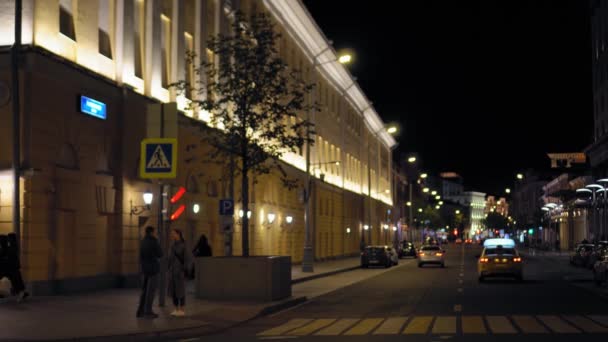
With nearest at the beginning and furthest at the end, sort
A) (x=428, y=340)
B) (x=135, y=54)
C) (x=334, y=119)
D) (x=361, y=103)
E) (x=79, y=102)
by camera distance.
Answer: (x=428, y=340) → (x=79, y=102) → (x=135, y=54) → (x=334, y=119) → (x=361, y=103)

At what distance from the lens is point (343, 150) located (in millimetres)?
70625

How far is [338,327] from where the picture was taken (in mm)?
16953

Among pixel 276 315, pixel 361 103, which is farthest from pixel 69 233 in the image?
pixel 361 103

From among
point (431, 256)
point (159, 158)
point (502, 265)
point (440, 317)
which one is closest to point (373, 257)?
point (431, 256)

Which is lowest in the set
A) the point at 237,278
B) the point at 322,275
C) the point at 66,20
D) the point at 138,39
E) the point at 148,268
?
the point at 322,275

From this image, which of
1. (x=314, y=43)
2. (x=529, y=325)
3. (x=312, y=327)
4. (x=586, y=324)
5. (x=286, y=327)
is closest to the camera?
(x=529, y=325)

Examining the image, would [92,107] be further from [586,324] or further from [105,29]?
[586,324]

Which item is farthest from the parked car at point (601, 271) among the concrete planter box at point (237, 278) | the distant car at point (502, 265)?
the concrete planter box at point (237, 278)

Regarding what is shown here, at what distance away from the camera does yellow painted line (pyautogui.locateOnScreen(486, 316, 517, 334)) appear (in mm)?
15484

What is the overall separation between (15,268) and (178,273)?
4449 mm

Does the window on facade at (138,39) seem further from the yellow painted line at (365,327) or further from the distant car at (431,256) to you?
the distant car at (431,256)

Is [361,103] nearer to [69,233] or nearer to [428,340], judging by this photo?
[69,233]

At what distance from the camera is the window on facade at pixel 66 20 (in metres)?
24.6

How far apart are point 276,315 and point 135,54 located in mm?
13063
